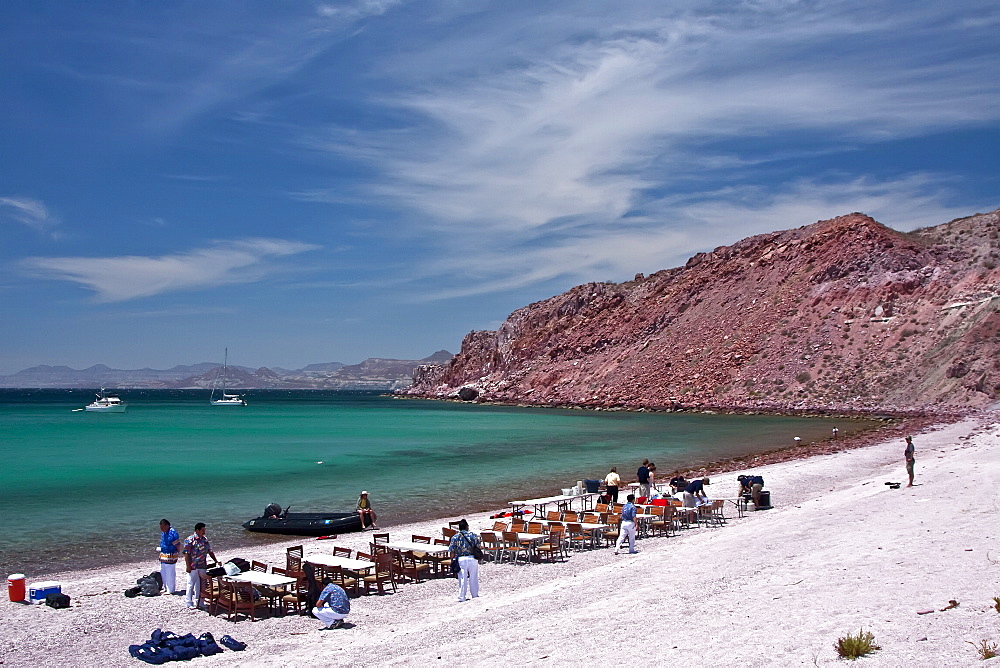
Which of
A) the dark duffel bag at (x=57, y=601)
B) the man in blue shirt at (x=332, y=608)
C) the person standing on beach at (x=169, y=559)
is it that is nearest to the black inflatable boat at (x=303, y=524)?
the person standing on beach at (x=169, y=559)

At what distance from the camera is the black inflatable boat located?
19.5 metres

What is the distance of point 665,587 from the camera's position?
11.7 meters

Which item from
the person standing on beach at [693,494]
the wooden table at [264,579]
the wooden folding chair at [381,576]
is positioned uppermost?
the person standing on beach at [693,494]

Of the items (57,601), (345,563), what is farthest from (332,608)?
(57,601)

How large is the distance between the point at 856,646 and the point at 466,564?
608 cm

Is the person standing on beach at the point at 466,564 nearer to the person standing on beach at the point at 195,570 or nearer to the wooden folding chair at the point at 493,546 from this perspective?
the wooden folding chair at the point at 493,546

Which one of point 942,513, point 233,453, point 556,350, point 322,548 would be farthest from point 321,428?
point 556,350

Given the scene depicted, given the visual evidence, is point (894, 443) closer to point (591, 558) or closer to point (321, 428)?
point (591, 558)

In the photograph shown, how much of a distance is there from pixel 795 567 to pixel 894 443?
3071 cm

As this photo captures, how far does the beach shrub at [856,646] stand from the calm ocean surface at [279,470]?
44.6 feet

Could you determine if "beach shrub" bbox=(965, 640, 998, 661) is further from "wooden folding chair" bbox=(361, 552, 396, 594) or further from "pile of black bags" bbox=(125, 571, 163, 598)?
"pile of black bags" bbox=(125, 571, 163, 598)

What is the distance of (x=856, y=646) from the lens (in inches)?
295

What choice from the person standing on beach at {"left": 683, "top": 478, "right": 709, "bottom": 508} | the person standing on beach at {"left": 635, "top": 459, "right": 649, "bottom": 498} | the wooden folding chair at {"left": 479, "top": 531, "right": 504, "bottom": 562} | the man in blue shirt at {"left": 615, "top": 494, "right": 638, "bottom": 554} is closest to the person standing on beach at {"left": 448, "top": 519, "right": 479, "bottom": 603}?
the wooden folding chair at {"left": 479, "top": 531, "right": 504, "bottom": 562}

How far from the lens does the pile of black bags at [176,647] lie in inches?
381
